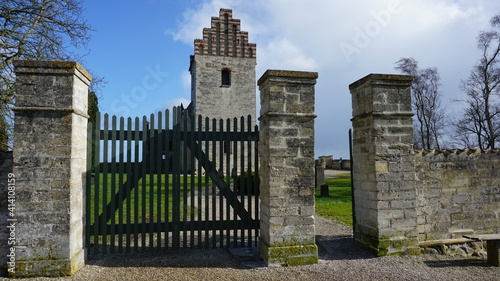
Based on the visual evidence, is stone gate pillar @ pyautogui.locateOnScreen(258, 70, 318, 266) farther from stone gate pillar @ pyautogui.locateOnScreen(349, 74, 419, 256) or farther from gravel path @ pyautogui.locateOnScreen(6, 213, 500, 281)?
stone gate pillar @ pyautogui.locateOnScreen(349, 74, 419, 256)

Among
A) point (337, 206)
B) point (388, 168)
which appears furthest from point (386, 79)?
point (337, 206)

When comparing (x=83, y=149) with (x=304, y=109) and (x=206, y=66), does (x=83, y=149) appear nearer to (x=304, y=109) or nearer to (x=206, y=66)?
(x=304, y=109)

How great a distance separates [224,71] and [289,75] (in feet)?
63.2

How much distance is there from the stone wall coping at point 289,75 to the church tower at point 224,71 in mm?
17963

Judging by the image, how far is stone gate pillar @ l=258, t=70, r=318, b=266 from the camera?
4.76 meters

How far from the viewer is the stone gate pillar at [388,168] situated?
17.1 ft

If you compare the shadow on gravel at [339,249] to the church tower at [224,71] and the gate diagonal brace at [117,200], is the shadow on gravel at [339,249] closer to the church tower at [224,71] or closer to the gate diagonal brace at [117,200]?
the gate diagonal brace at [117,200]

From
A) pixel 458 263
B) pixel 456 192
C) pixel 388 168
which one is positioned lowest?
pixel 458 263

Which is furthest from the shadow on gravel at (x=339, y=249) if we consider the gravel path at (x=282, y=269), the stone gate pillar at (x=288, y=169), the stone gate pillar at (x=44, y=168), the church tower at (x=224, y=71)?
the church tower at (x=224, y=71)

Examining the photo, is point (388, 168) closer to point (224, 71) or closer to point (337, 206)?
point (337, 206)

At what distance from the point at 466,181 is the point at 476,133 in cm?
1868

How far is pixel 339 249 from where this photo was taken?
5.69 metres

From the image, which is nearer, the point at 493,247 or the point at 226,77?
the point at 493,247

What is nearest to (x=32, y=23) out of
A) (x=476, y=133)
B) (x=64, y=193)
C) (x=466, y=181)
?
(x=64, y=193)
